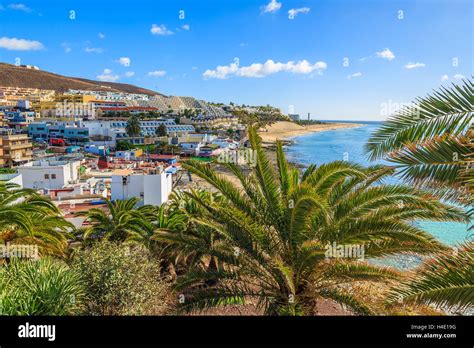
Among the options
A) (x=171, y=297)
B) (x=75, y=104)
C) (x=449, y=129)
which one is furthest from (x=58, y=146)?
(x=449, y=129)

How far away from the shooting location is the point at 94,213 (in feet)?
34.8

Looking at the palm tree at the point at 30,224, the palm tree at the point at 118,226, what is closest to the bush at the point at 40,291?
the palm tree at the point at 30,224

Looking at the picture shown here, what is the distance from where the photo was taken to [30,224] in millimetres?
7723

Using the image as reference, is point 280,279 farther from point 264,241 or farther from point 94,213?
point 94,213

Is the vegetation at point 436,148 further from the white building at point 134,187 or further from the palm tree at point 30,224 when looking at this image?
the white building at point 134,187

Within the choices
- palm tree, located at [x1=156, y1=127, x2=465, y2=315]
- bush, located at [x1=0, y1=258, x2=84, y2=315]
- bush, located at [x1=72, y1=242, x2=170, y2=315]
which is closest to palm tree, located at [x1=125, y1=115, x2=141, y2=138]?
bush, located at [x1=72, y1=242, x2=170, y2=315]

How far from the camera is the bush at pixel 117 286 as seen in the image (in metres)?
5.47

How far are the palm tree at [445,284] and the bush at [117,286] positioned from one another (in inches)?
155

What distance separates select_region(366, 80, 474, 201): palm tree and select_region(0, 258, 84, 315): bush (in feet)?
16.2

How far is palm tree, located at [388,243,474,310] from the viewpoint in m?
2.96

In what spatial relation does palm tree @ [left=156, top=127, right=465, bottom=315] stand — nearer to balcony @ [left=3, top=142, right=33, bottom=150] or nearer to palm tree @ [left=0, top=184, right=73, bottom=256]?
palm tree @ [left=0, top=184, right=73, bottom=256]

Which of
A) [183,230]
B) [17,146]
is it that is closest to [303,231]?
[183,230]

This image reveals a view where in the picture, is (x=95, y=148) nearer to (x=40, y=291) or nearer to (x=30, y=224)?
(x=30, y=224)
